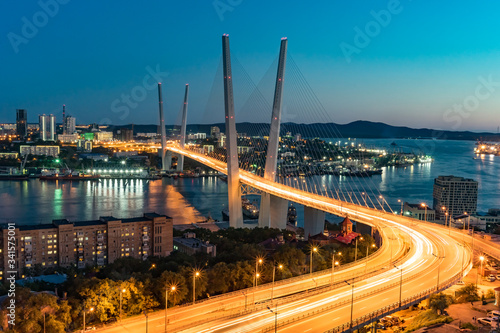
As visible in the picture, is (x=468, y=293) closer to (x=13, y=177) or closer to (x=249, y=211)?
(x=249, y=211)

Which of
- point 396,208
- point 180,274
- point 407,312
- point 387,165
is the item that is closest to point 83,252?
point 180,274

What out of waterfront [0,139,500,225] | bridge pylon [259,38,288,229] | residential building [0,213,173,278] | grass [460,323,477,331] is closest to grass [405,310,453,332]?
grass [460,323,477,331]

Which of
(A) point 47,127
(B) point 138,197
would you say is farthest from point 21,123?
(B) point 138,197

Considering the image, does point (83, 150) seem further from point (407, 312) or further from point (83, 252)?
point (407, 312)

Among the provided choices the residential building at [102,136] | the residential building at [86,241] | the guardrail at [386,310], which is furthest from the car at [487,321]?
the residential building at [102,136]

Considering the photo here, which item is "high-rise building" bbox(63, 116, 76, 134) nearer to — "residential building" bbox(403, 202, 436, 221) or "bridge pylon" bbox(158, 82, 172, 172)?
"bridge pylon" bbox(158, 82, 172, 172)
